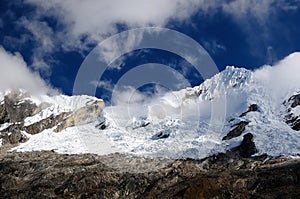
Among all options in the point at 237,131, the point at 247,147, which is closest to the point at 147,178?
the point at 247,147

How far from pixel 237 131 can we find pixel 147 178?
48.3 m

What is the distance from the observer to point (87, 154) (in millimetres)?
182125

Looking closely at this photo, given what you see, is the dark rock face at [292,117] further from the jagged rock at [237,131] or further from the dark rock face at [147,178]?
the dark rock face at [147,178]

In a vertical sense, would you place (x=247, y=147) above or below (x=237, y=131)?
below

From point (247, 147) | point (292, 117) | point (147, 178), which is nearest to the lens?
point (147, 178)

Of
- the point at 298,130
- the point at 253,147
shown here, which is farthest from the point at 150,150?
the point at 298,130

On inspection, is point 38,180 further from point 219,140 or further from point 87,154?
point 219,140

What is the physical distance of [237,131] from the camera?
18050cm

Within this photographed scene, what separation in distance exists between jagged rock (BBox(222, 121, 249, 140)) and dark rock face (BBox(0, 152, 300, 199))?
1856 centimetres

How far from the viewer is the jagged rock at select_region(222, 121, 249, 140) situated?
178375 millimetres

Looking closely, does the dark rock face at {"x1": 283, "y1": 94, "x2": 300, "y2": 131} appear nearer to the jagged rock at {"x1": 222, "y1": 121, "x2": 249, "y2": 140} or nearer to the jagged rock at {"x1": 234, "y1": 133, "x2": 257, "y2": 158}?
the jagged rock at {"x1": 222, "y1": 121, "x2": 249, "y2": 140}

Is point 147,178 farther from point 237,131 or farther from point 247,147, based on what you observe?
point 237,131

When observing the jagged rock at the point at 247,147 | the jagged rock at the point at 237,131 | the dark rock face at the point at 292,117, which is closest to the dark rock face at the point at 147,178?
the jagged rock at the point at 247,147

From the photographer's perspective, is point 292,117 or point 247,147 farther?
point 292,117
